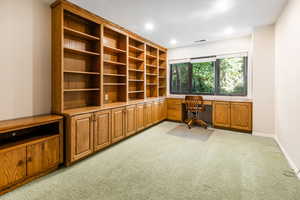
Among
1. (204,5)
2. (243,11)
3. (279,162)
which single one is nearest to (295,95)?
(279,162)

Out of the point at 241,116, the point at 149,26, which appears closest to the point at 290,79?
the point at 241,116

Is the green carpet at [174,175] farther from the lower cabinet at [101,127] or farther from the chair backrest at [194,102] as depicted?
the chair backrest at [194,102]

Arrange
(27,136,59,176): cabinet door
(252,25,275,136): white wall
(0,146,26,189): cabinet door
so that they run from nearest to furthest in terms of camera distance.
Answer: (0,146,26,189): cabinet door, (27,136,59,176): cabinet door, (252,25,275,136): white wall

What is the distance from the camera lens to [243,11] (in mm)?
2877

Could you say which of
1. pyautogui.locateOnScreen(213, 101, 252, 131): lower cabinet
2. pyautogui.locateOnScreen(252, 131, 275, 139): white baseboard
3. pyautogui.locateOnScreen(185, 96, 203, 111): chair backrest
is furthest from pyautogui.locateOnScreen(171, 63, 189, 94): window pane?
pyautogui.locateOnScreen(252, 131, 275, 139): white baseboard

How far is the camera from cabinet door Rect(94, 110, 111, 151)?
2.70m

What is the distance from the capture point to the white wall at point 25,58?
211 cm

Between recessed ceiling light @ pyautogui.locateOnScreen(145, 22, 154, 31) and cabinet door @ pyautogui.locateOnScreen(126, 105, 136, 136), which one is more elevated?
recessed ceiling light @ pyautogui.locateOnScreen(145, 22, 154, 31)

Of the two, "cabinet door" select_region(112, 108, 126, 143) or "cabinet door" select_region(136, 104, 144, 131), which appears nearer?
"cabinet door" select_region(112, 108, 126, 143)

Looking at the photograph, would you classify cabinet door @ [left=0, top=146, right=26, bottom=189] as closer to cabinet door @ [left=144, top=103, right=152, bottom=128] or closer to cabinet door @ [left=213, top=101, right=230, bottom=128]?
cabinet door @ [left=144, top=103, right=152, bottom=128]

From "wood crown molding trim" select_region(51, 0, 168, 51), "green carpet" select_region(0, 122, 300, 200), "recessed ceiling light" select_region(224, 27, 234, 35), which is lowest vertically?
"green carpet" select_region(0, 122, 300, 200)

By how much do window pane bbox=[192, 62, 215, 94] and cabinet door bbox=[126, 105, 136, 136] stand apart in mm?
2657

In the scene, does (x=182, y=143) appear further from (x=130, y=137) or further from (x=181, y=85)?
(x=181, y=85)

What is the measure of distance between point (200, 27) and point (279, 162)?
3189 millimetres
